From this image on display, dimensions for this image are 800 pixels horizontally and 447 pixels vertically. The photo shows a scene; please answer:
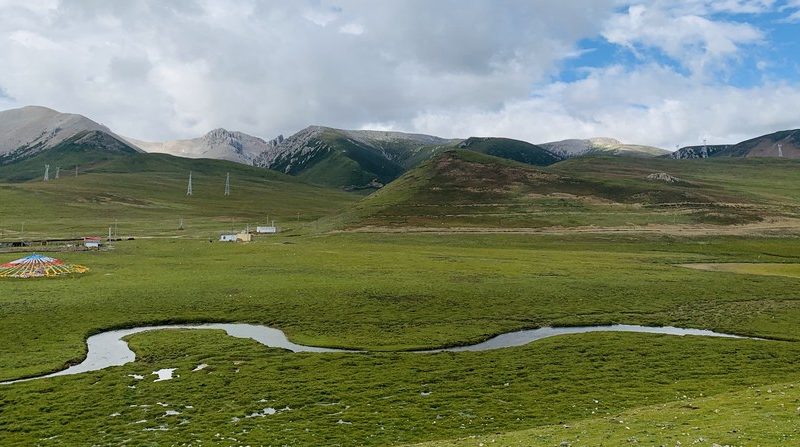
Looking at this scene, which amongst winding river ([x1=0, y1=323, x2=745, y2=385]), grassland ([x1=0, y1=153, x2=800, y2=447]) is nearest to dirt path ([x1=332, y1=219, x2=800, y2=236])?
grassland ([x1=0, y1=153, x2=800, y2=447])

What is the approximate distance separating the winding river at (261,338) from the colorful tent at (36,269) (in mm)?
39057

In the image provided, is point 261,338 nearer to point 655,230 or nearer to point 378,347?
point 378,347

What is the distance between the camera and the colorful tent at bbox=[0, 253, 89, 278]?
8111 centimetres

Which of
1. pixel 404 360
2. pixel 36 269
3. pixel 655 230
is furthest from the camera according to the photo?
pixel 655 230

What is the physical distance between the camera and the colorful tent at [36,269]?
8111 centimetres

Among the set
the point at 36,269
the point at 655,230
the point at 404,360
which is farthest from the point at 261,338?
the point at 655,230

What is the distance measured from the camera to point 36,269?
82562 millimetres

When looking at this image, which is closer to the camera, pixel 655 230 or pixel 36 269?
pixel 36 269

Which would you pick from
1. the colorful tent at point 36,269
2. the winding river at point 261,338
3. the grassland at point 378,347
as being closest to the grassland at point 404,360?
the grassland at point 378,347

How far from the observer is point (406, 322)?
57.6 metres

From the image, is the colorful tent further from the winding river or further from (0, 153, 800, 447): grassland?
the winding river

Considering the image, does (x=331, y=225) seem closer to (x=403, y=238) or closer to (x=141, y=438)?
(x=403, y=238)

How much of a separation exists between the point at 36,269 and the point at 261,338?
52853 millimetres

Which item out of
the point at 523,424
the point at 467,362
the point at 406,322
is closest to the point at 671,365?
the point at 467,362
